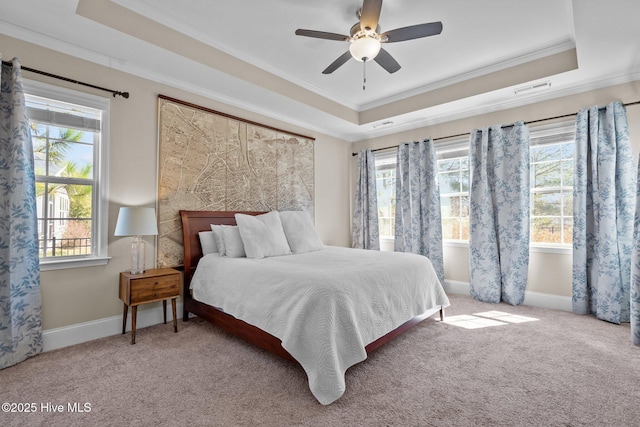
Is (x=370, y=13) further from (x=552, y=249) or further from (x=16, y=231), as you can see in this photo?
(x=552, y=249)

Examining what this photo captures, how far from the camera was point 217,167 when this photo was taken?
3.54m

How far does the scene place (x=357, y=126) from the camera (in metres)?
4.77

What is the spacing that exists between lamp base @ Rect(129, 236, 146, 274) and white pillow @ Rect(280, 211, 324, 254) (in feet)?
4.89

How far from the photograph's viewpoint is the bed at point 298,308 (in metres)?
1.80

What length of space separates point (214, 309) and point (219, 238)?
75cm

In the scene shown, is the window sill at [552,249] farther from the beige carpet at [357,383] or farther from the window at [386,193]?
the window at [386,193]

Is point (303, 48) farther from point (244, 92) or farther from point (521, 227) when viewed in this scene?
point (521, 227)

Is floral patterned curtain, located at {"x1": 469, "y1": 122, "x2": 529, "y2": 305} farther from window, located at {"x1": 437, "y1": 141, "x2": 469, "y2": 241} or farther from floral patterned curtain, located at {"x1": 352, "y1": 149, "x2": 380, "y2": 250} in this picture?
floral patterned curtain, located at {"x1": 352, "y1": 149, "x2": 380, "y2": 250}

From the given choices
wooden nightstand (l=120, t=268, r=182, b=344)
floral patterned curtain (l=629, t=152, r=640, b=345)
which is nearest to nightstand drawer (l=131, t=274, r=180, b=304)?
wooden nightstand (l=120, t=268, r=182, b=344)

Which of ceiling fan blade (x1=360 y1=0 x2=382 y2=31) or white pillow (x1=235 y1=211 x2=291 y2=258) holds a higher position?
ceiling fan blade (x1=360 y1=0 x2=382 y2=31)

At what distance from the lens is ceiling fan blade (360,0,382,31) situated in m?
2.03

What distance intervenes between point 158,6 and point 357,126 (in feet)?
9.98

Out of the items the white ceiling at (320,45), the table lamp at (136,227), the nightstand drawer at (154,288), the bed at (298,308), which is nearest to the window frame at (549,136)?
the white ceiling at (320,45)

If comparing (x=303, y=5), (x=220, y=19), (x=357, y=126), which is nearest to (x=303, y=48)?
(x=303, y=5)
